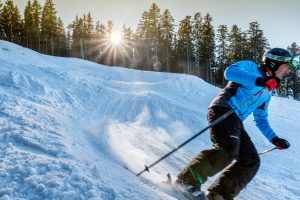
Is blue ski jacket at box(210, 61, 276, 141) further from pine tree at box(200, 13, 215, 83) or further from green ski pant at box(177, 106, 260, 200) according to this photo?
pine tree at box(200, 13, 215, 83)

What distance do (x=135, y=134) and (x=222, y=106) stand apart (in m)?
4.52

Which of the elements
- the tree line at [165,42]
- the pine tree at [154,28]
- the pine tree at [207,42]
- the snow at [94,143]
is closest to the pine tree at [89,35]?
the tree line at [165,42]

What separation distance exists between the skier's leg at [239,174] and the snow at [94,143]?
0.67 m

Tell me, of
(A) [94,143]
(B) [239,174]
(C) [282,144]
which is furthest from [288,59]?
(A) [94,143]

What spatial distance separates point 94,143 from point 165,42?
50776 millimetres

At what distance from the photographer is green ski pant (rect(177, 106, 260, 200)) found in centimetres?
403

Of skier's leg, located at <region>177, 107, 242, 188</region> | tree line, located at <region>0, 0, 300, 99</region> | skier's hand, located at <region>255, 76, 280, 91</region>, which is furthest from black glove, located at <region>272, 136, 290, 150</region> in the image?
tree line, located at <region>0, 0, 300, 99</region>

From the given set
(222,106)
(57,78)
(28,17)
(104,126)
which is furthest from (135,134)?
(28,17)

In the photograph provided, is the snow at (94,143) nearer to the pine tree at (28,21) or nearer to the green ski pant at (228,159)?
the green ski pant at (228,159)

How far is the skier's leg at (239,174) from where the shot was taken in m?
4.04

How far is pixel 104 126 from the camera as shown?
8516mm

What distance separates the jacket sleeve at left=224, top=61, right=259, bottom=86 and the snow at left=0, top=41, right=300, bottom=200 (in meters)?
1.74

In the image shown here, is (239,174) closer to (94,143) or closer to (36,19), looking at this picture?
(94,143)

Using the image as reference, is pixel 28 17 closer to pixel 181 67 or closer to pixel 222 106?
pixel 181 67
